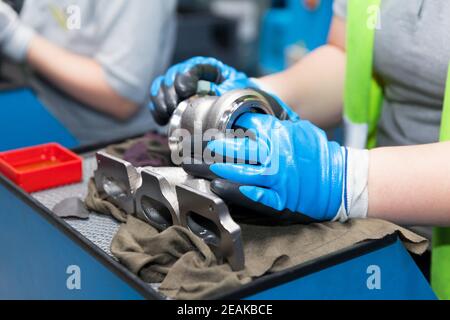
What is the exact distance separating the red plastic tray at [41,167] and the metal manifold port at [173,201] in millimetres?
87

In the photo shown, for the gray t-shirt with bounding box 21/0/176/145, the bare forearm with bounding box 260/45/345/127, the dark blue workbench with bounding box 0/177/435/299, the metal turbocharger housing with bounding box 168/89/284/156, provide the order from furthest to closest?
the gray t-shirt with bounding box 21/0/176/145
the bare forearm with bounding box 260/45/345/127
the metal turbocharger housing with bounding box 168/89/284/156
the dark blue workbench with bounding box 0/177/435/299

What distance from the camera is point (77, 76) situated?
134 centimetres

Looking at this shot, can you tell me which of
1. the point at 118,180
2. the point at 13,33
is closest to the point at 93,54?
the point at 13,33

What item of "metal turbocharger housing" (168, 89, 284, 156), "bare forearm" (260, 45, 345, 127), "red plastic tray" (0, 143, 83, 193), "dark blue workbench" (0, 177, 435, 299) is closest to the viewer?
"dark blue workbench" (0, 177, 435, 299)

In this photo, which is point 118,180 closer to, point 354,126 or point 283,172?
point 283,172

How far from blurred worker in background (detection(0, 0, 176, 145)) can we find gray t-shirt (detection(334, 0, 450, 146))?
0.53m

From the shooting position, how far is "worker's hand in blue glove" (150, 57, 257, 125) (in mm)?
863

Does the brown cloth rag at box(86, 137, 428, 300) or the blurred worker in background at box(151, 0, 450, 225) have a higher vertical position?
the blurred worker in background at box(151, 0, 450, 225)

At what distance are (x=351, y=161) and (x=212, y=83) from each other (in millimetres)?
261

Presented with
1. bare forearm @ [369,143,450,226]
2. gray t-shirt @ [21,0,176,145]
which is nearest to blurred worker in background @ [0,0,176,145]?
gray t-shirt @ [21,0,176,145]

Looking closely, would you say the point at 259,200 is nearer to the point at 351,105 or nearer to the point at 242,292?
the point at 242,292

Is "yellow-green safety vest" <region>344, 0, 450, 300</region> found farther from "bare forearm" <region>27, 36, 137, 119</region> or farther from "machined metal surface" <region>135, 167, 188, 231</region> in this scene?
"bare forearm" <region>27, 36, 137, 119</region>

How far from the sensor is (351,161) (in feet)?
2.27

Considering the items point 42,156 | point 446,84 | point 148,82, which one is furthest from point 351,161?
point 148,82
